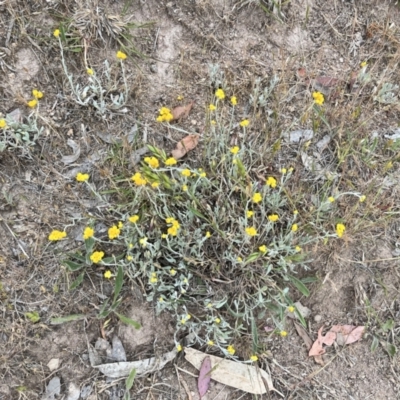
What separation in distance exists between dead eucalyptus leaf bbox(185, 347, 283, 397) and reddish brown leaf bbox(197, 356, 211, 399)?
0.02 metres

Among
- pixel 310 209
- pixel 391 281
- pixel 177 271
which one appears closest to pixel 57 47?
pixel 177 271

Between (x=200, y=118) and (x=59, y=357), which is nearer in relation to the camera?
(x=59, y=357)

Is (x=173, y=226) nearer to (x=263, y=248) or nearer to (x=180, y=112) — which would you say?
(x=263, y=248)

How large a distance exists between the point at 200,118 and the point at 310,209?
0.86 m

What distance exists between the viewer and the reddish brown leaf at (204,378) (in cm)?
262

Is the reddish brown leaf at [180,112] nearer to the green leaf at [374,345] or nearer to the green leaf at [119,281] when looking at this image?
the green leaf at [119,281]

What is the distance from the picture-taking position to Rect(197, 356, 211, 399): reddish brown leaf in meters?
2.62

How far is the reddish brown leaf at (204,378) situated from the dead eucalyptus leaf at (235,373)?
0.02m

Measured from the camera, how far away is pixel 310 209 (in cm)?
271

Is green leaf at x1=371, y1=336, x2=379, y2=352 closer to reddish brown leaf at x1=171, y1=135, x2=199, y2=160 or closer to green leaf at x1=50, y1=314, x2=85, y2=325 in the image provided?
reddish brown leaf at x1=171, y1=135, x2=199, y2=160

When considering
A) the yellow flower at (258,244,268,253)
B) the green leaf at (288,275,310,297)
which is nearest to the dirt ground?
the green leaf at (288,275,310,297)

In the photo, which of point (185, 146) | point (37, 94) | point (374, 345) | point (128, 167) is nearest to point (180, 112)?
point (185, 146)

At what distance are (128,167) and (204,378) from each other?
1.24m

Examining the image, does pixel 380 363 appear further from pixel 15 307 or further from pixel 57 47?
pixel 57 47
